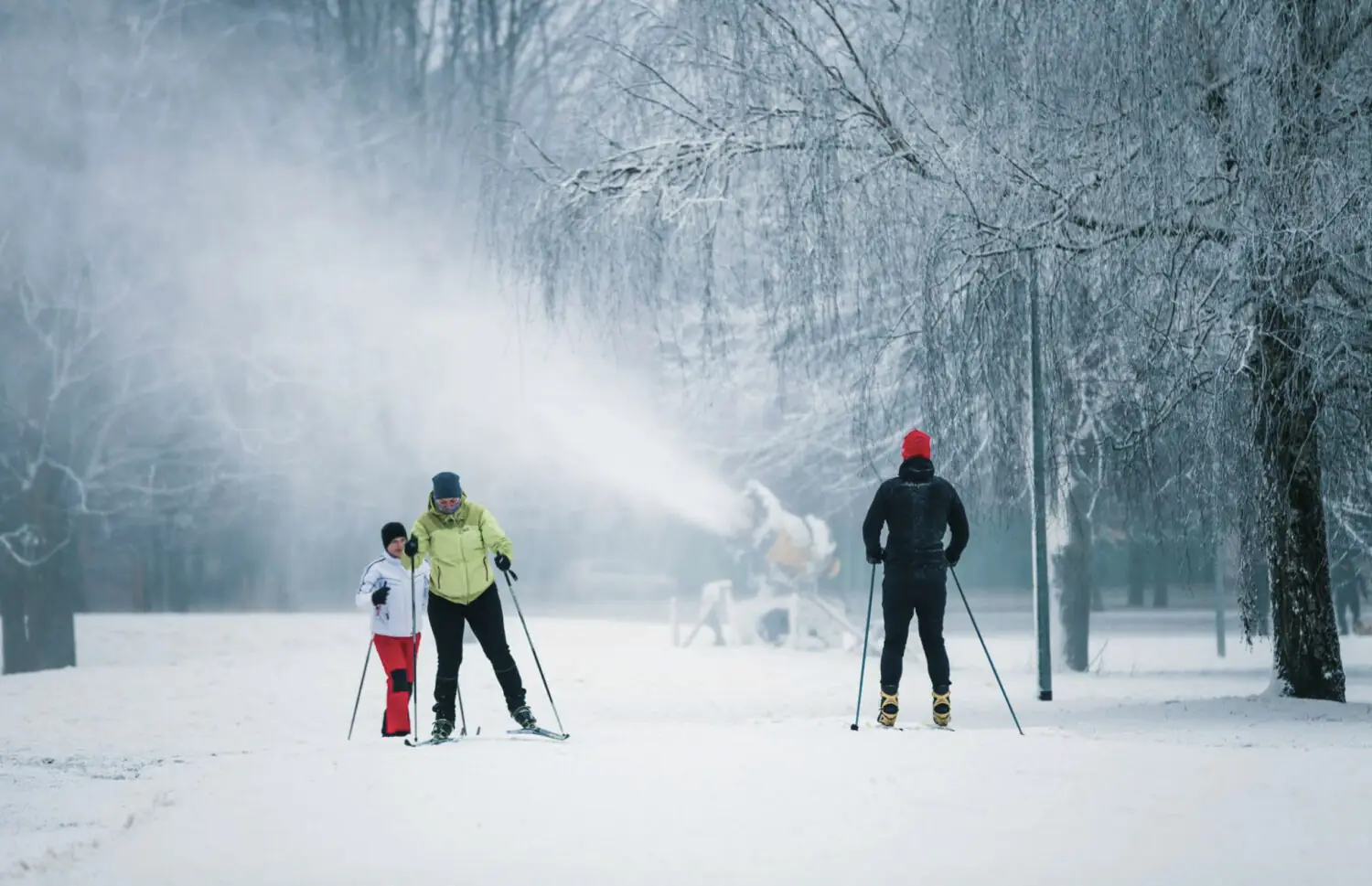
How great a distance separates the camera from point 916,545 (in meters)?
8.58

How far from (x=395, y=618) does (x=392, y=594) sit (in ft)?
0.52

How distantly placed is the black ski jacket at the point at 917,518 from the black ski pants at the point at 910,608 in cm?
7

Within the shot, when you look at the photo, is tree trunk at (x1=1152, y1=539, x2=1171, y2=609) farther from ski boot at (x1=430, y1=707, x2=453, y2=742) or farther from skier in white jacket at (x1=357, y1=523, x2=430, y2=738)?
ski boot at (x1=430, y1=707, x2=453, y2=742)

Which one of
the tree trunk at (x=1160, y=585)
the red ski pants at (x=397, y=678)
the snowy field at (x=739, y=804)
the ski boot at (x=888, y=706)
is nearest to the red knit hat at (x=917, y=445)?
the ski boot at (x=888, y=706)

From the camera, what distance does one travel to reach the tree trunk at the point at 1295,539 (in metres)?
10.2

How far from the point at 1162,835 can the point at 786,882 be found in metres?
1.64

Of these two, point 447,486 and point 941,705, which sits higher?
point 447,486

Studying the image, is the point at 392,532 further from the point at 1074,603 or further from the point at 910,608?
the point at 1074,603

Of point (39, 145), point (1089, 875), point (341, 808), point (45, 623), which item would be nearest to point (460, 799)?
point (341, 808)

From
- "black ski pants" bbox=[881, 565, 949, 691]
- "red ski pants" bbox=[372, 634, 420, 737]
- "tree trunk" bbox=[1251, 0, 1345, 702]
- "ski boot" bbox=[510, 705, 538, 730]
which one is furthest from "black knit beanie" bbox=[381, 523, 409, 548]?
"tree trunk" bbox=[1251, 0, 1345, 702]

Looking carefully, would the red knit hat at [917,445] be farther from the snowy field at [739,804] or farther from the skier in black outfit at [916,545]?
the snowy field at [739,804]

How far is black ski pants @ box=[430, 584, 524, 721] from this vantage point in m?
8.66

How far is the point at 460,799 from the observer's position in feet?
21.8

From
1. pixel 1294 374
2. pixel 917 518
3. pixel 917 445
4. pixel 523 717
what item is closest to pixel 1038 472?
pixel 1294 374
